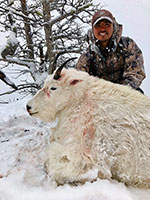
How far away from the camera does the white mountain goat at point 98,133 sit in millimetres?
2082

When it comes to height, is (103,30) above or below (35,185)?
above

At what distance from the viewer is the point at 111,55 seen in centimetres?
394

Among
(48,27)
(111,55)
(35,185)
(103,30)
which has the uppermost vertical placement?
(48,27)

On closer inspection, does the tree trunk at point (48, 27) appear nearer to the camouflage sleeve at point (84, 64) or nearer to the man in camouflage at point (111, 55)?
the camouflage sleeve at point (84, 64)

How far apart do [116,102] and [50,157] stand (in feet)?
3.35

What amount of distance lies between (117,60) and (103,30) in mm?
678

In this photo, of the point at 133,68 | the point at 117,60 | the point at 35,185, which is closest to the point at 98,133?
the point at 35,185

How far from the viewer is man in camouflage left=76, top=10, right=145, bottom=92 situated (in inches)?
142

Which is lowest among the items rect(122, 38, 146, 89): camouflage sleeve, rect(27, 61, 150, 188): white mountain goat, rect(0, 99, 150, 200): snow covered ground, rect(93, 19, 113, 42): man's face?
rect(0, 99, 150, 200): snow covered ground

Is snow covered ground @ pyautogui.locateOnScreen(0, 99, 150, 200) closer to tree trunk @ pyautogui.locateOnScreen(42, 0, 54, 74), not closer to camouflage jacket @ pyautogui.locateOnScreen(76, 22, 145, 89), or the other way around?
camouflage jacket @ pyautogui.locateOnScreen(76, 22, 145, 89)

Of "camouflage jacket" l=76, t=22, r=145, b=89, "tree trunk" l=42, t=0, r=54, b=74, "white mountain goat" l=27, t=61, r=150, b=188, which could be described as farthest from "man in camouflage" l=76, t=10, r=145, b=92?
"tree trunk" l=42, t=0, r=54, b=74

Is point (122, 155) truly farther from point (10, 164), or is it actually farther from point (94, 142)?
point (10, 164)

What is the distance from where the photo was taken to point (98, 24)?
11.8ft

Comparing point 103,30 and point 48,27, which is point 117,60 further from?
point 48,27
